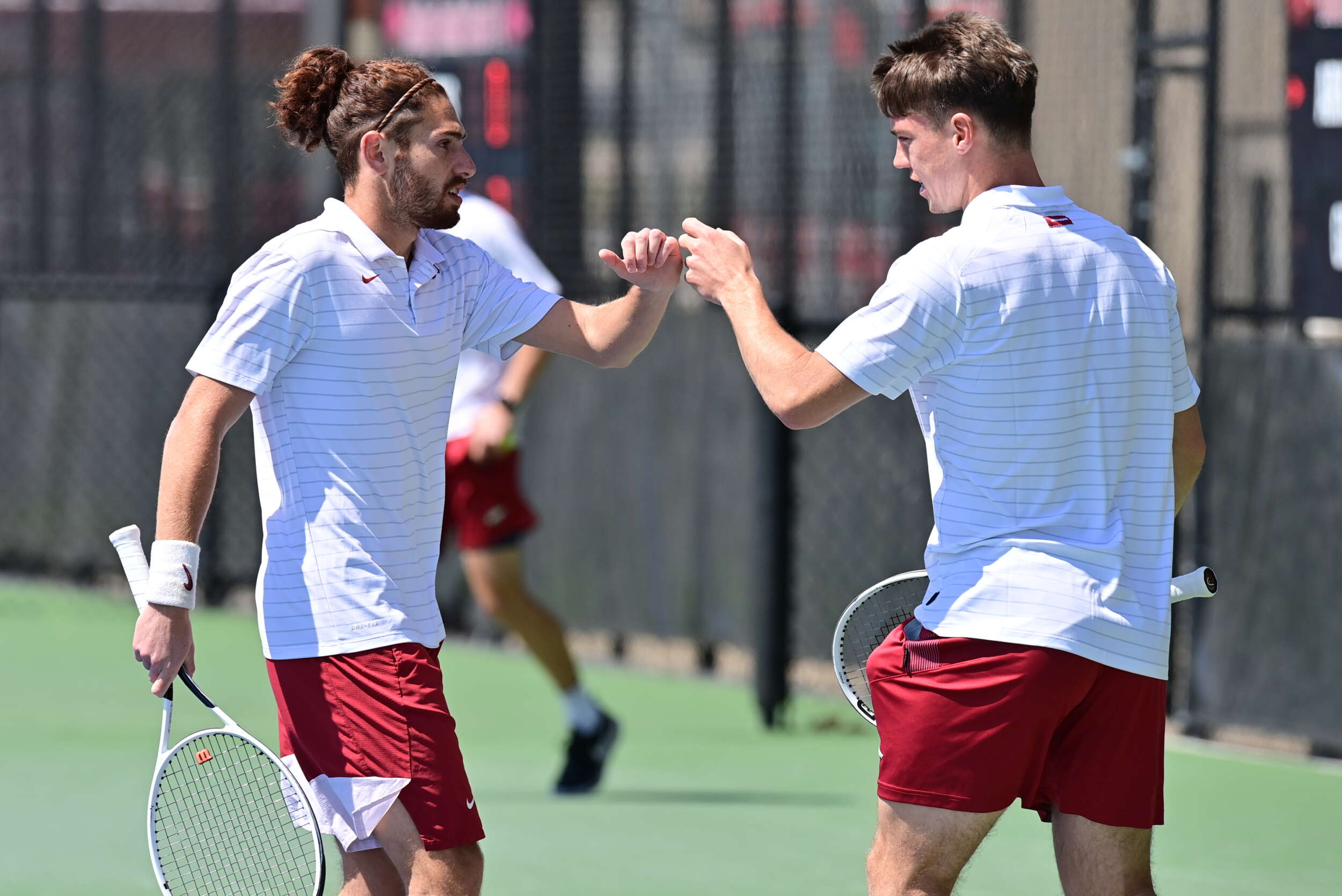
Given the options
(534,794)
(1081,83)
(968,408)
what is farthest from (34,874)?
(1081,83)

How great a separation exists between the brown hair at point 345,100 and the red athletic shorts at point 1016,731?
1.23 m

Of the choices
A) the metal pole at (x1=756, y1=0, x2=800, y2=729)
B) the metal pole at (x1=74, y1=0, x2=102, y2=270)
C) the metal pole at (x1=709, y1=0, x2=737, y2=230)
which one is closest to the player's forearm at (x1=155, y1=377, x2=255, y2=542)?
the metal pole at (x1=756, y1=0, x2=800, y2=729)

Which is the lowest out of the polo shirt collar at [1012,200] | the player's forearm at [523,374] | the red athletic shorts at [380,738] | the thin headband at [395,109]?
the red athletic shorts at [380,738]

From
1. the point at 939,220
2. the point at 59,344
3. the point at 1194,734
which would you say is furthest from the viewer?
the point at 59,344

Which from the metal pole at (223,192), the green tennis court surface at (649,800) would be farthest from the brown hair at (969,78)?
the metal pole at (223,192)

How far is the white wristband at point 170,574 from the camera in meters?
3.23

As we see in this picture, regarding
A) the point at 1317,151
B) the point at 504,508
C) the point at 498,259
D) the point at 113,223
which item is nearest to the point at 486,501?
the point at 504,508

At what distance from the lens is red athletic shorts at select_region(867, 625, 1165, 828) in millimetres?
3105

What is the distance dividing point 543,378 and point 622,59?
4.47ft

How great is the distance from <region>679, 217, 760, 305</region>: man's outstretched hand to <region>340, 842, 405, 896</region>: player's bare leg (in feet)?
3.51

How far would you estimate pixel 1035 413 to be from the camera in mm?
3129

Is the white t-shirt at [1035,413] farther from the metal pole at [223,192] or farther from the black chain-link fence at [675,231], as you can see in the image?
the metal pole at [223,192]

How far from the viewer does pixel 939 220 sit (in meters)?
7.22

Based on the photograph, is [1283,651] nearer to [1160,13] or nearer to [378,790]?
[1160,13]
